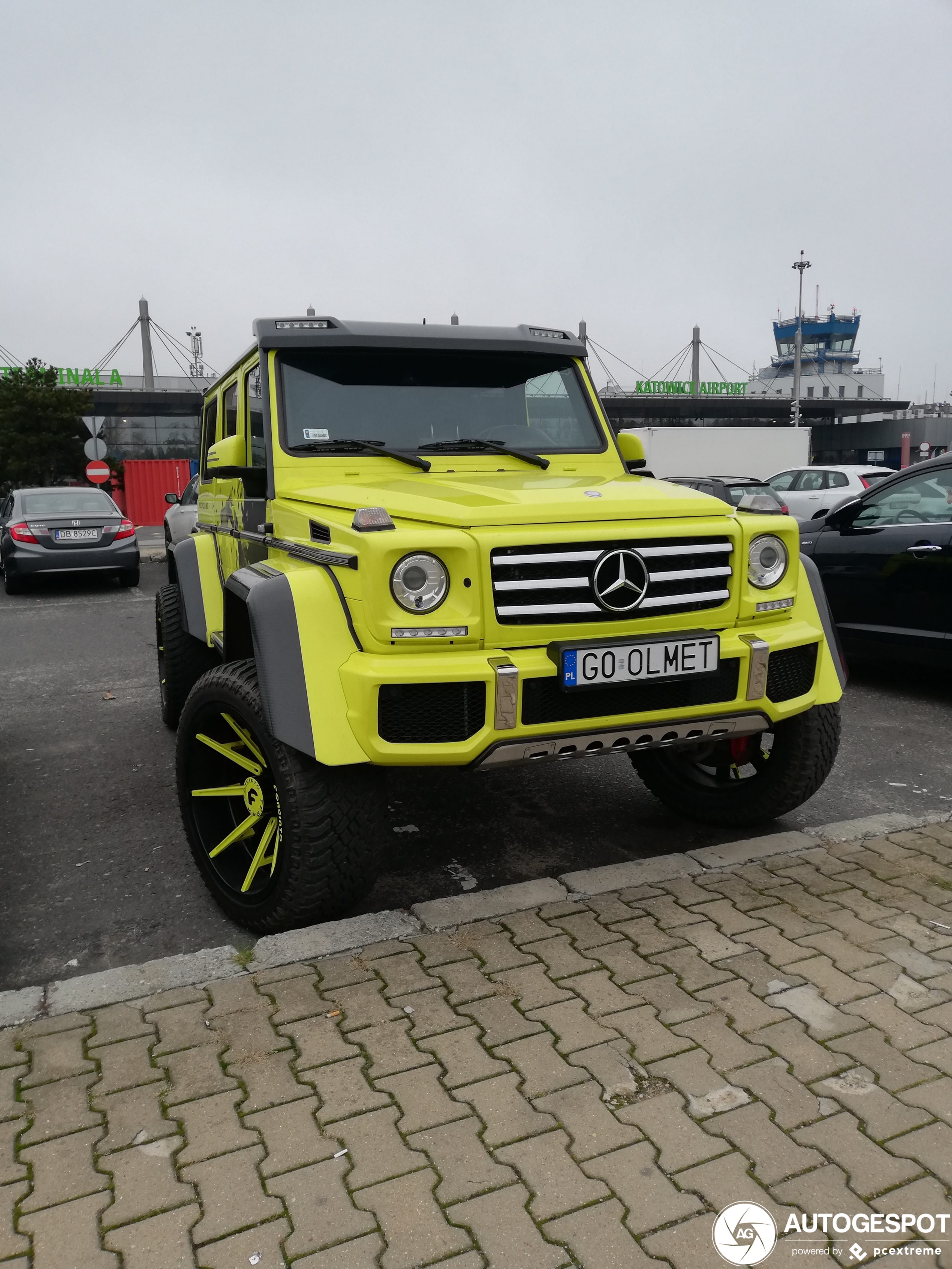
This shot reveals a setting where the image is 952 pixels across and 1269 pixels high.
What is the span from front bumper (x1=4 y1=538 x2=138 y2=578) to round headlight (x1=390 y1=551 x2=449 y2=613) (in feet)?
39.6

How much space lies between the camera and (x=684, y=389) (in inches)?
2461

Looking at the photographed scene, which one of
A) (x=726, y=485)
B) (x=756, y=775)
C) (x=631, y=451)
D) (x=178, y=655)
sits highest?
(x=631, y=451)

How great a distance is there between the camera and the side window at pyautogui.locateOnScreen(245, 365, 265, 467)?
404 cm

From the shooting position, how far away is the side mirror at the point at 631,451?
4.40m

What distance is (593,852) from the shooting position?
161 inches

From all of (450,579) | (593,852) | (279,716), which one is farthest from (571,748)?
(593,852)

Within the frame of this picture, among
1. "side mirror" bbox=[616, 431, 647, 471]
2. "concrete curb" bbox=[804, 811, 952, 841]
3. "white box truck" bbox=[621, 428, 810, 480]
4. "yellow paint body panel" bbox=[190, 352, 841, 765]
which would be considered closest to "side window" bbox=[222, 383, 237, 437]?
"yellow paint body panel" bbox=[190, 352, 841, 765]

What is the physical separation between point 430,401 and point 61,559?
36.2 feet

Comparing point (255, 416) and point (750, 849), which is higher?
point (255, 416)

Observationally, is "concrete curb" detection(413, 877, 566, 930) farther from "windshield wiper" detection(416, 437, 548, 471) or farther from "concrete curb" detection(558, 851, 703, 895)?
"windshield wiper" detection(416, 437, 548, 471)

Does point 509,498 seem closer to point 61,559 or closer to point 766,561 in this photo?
point 766,561

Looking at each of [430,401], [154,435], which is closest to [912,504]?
[430,401]

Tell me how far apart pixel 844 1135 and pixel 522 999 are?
0.94 metres

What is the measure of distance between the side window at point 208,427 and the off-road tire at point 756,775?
2.87m
